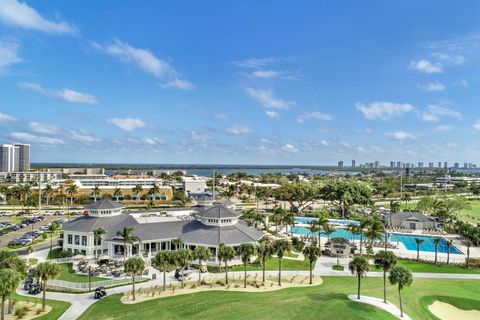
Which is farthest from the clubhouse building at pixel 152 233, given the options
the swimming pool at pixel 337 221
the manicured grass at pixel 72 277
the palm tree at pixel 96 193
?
the palm tree at pixel 96 193

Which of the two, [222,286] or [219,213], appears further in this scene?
[219,213]

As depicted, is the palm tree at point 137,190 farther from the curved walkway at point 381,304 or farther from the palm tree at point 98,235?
the curved walkway at point 381,304

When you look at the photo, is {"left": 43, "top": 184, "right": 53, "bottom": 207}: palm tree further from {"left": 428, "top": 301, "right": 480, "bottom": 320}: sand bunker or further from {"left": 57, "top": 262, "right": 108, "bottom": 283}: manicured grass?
{"left": 428, "top": 301, "right": 480, "bottom": 320}: sand bunker

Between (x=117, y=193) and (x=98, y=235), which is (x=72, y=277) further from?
(x=117, y=193)

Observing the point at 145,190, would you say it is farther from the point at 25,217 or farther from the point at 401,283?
the point at 401,283

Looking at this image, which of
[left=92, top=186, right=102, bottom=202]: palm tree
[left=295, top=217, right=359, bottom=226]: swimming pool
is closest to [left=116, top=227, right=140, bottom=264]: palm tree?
[left=295, top=217, right=359, bottom=226]: swimming pool

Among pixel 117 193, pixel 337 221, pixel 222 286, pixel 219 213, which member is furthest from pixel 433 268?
pixel 117 193
